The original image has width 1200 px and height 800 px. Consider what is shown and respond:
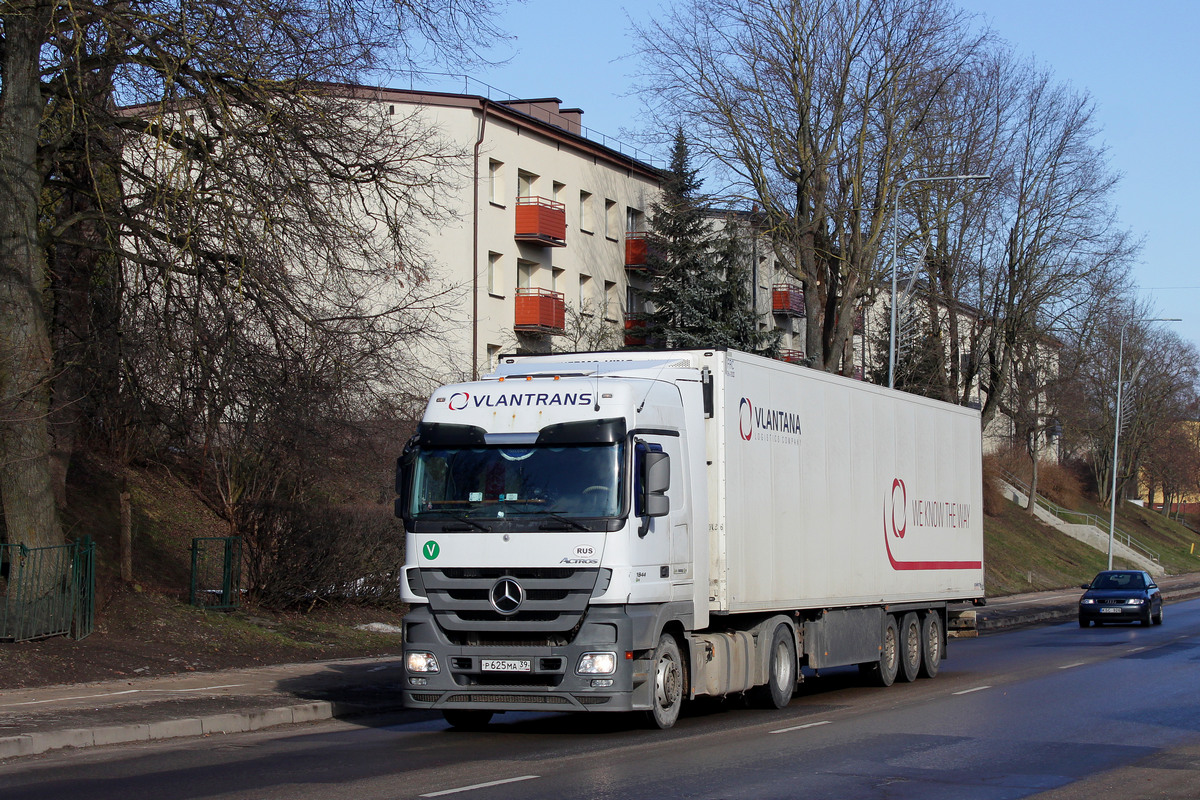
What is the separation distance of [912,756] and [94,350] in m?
11.4

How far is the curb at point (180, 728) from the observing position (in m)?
10.4

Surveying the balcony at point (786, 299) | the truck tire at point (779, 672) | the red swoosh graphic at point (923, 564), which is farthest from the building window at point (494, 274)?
the truck tire at point (779, 672)

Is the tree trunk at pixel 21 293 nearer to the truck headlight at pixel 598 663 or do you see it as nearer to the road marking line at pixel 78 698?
the road marking line at pixel 78 698

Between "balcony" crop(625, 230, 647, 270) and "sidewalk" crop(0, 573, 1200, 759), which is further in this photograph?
"balcony" crop(625, 230, 647, 270)

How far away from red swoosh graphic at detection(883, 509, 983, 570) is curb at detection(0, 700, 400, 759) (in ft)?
22.7

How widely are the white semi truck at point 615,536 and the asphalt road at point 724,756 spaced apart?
0.60 meters

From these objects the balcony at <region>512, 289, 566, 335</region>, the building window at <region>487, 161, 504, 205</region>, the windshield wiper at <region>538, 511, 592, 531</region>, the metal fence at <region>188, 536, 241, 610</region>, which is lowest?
the metal fence at <region>188, 536, 241, 610</region>

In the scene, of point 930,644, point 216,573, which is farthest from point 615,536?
point 216,573

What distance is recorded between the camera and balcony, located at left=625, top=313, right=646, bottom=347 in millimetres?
46719

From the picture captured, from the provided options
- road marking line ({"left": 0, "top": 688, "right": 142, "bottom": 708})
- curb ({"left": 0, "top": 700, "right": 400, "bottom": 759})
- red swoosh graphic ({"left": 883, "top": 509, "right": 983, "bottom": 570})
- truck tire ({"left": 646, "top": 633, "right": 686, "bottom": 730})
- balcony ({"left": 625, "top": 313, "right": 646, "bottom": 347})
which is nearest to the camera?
curb ({"left": 0, "top": 700, "right": 400, "bottom": 759})

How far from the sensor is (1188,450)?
94.9 metres

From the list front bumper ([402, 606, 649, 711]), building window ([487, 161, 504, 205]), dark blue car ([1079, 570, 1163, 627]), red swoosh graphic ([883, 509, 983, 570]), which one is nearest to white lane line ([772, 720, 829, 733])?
front bumper ([402, 606, 649, 711])

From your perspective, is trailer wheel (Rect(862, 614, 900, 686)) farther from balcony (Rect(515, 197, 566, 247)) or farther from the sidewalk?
balcony (Rect(515, 197, 566, 247))

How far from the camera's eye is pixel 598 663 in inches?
441
